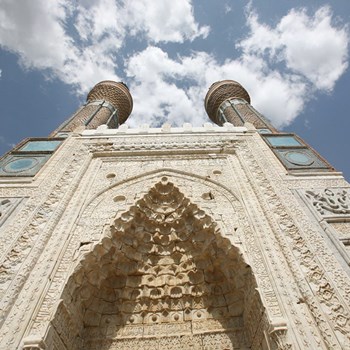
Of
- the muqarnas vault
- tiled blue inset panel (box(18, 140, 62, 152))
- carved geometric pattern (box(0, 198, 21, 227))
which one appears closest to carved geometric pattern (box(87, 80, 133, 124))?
tiled blue inset panel (box(18, 140, 62, 152))

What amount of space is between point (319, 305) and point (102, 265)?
2169mm

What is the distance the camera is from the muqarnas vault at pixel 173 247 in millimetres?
2508

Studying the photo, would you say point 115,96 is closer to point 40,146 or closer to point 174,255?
point 40,146

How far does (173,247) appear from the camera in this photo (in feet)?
12.6

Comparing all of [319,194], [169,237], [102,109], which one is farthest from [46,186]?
[102,109]

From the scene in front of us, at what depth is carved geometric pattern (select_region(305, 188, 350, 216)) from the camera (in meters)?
3.36

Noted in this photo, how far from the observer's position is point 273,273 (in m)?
2.70

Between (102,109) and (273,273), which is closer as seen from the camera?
(273,273)

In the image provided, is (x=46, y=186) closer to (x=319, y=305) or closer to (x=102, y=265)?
(x=102, y=265)

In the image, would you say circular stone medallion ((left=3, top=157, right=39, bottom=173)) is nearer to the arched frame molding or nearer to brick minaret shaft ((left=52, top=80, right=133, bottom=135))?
the arched frame molding

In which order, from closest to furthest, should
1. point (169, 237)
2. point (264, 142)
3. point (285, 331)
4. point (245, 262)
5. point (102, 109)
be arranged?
point (285, 331) → point (245, 262) → point (169, 237) → point (264, 142) → point (102, 109)

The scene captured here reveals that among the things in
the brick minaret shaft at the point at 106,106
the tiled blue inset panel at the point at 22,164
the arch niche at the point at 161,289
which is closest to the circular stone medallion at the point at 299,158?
the arch niche at the point at 161,289

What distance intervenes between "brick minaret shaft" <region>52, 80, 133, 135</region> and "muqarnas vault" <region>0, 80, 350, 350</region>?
280 centimetres

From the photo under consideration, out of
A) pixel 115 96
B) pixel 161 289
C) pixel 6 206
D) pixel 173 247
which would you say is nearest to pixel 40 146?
pixel 6 206
